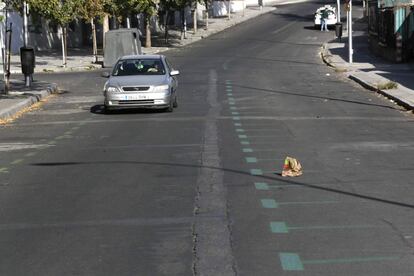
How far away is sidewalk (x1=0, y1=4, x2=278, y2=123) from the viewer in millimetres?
23703

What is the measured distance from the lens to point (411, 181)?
34.8 feet

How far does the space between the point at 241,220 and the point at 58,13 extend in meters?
30.9

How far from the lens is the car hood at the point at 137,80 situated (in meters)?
20.8

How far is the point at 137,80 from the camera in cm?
2098

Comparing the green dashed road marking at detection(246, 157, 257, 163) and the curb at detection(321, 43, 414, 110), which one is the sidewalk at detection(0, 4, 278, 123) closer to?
the green dashed road marking at detection(246, 157, 257, 163)

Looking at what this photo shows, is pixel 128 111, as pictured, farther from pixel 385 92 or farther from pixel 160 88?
pixel 385 92

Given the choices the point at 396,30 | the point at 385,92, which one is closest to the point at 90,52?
the point at 396,30

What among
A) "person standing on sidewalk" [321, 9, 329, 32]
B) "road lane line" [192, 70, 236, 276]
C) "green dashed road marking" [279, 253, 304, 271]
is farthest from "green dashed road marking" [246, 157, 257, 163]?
"person standing on sidewalk" [321, 9, 329, 32]

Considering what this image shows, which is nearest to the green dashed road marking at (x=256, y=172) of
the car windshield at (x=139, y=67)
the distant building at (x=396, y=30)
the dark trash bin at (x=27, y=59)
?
the car windshield at (x=139, y=67)

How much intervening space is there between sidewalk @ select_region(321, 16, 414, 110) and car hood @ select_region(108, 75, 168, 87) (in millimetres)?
6664

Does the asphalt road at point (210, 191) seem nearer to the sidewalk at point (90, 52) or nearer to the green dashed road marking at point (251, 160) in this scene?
the green dashed road marking at point (251, 160)

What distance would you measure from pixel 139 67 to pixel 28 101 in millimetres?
4360

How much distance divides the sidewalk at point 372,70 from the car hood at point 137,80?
6.66m

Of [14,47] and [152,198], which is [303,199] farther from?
[14,47]
